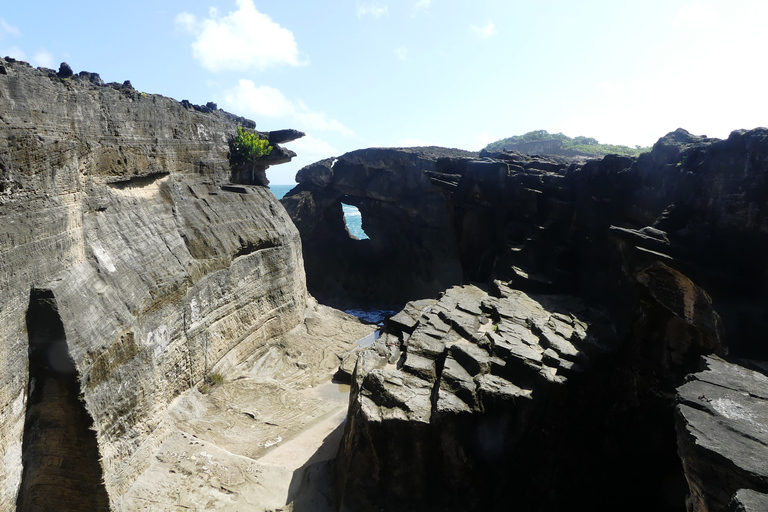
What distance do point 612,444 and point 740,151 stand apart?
17.5ft

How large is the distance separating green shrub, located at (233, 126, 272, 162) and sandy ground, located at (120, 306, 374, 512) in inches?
→ 270

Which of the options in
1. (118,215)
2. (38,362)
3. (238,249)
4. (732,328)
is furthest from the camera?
(238,249)

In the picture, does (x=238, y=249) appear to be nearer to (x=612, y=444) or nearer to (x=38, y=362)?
(x=38, y=362)

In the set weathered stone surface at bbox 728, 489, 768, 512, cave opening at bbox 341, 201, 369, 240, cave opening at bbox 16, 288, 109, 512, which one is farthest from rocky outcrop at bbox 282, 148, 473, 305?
cave opening at bbox 341, 201, 369, 240

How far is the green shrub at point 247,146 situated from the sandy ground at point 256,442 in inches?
270

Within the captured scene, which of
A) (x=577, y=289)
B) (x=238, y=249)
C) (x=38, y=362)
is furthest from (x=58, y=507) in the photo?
(x=577, y=289)

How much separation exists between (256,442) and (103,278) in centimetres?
478

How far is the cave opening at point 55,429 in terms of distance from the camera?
6.77 metres

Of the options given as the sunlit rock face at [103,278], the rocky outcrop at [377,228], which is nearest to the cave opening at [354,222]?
the rocky outcrop at [377,228]

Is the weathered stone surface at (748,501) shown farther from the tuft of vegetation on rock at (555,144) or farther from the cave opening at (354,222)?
the cave opening at (354,222)

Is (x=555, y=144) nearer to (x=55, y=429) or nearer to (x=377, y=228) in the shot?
(x=377, y=228)

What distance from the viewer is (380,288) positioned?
1187 inches

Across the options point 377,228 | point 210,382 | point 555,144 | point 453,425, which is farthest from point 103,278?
point 555,144

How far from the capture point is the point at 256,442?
982cm
